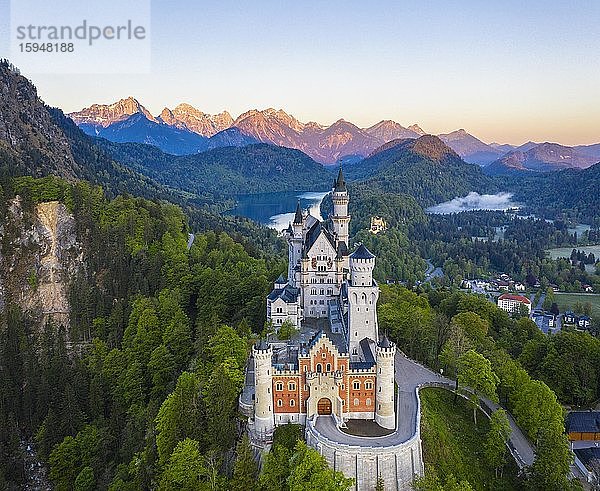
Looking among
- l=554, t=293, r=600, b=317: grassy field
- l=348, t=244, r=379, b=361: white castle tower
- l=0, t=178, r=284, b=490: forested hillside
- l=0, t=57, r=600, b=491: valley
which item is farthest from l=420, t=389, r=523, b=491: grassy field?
l=554, t=293, r=600, b=317: grassy field

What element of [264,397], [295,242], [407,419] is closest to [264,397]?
[264,397]

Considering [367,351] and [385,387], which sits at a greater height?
[367,351]

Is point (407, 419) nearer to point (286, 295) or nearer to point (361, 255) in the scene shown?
point (361, 255)

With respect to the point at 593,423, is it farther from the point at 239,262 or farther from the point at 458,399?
the point at 239,262

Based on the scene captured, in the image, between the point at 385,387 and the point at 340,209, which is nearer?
the point at 385,387

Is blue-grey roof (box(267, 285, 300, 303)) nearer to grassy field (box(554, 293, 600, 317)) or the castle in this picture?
the castle

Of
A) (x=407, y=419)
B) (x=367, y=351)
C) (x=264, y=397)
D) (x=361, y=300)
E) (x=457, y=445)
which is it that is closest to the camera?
(x=264, y=397)
